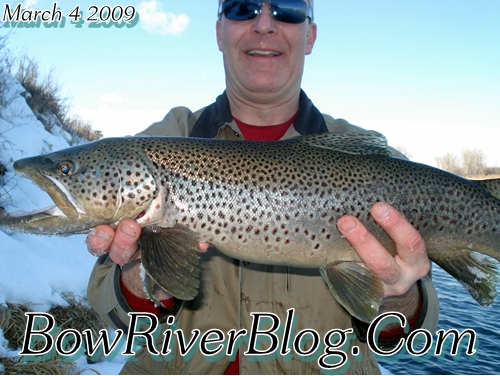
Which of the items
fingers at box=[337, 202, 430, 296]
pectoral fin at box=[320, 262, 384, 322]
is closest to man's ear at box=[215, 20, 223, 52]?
fingers at box=[337, 202, 430, 296]

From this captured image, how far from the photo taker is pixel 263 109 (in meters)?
3.80

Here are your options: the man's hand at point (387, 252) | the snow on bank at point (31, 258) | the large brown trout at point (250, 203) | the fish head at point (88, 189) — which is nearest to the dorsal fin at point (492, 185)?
the large brown trout at point (250, 203)

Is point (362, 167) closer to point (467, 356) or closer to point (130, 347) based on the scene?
point (130, 347)

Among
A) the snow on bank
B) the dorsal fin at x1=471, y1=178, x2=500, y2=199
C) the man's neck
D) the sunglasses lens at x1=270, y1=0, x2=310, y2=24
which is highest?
the sunglasses lens at x1=270, y1=0, x2=310, y2=24

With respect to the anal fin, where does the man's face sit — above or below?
above

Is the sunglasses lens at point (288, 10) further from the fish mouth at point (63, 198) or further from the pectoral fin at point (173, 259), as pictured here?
the fish mouth at point (63, 198)

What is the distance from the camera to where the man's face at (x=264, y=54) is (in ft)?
12.0

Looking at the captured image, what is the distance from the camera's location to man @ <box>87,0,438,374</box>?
255cm

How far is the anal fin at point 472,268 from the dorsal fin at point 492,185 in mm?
441

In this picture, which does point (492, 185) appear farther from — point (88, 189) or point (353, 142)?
point (88, 189)

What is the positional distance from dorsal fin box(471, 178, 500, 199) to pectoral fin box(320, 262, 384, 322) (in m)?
1.04

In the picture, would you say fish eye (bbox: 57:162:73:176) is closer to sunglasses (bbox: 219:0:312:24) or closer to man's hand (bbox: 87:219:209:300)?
man's hand (bbox: 87:219:209:300)

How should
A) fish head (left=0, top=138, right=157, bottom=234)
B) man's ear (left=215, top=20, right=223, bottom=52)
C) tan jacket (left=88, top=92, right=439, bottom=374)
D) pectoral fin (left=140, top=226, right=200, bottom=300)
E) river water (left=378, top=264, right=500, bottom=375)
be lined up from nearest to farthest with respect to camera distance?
pectoral fin (left=140, top=226, right=200, bottom=300)
fish head (left=0, top=138, right=157, bottom=234)
tan jacket (left=88, top=92, right=439, bottom=374)
man's ear (left=215, top=20, right=223, bottom=52)
river water (left=378, top=264, right=500, bottom=375)

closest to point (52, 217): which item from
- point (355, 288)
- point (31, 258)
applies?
point (355, 288)
